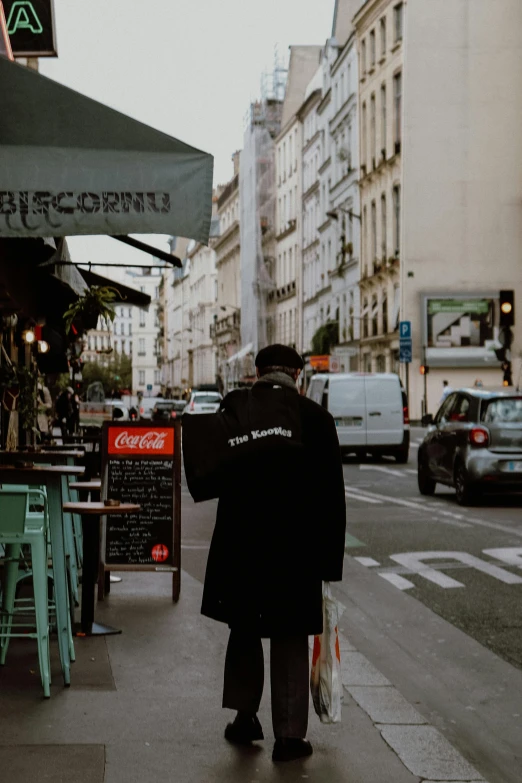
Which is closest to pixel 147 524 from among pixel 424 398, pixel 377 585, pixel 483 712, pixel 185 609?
pixel 185 609

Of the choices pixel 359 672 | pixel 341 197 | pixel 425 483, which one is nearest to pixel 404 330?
pixel 341 197

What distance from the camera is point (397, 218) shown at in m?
64.3

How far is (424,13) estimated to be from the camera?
204 ft

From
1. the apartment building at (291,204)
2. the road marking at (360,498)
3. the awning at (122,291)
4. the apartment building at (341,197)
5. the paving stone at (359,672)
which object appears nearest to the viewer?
the paving stone at (359,672)

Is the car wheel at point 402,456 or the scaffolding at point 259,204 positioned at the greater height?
the scaffolding at point 259,204

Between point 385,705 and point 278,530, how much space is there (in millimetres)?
1483

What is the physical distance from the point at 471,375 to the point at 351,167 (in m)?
16.8

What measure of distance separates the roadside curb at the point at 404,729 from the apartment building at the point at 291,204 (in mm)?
79864

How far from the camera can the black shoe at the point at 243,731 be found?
5957 millimetres

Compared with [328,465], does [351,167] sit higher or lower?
higher

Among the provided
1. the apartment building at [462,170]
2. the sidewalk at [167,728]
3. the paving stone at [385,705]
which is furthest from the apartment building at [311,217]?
the paving stone at [385,705]

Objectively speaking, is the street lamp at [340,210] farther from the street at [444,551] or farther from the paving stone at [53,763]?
the paving stone at [53,763]

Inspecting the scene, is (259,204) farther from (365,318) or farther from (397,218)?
(397,218)

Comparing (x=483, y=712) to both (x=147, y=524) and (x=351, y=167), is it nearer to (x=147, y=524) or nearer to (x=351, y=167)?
(x=147, y=524)
